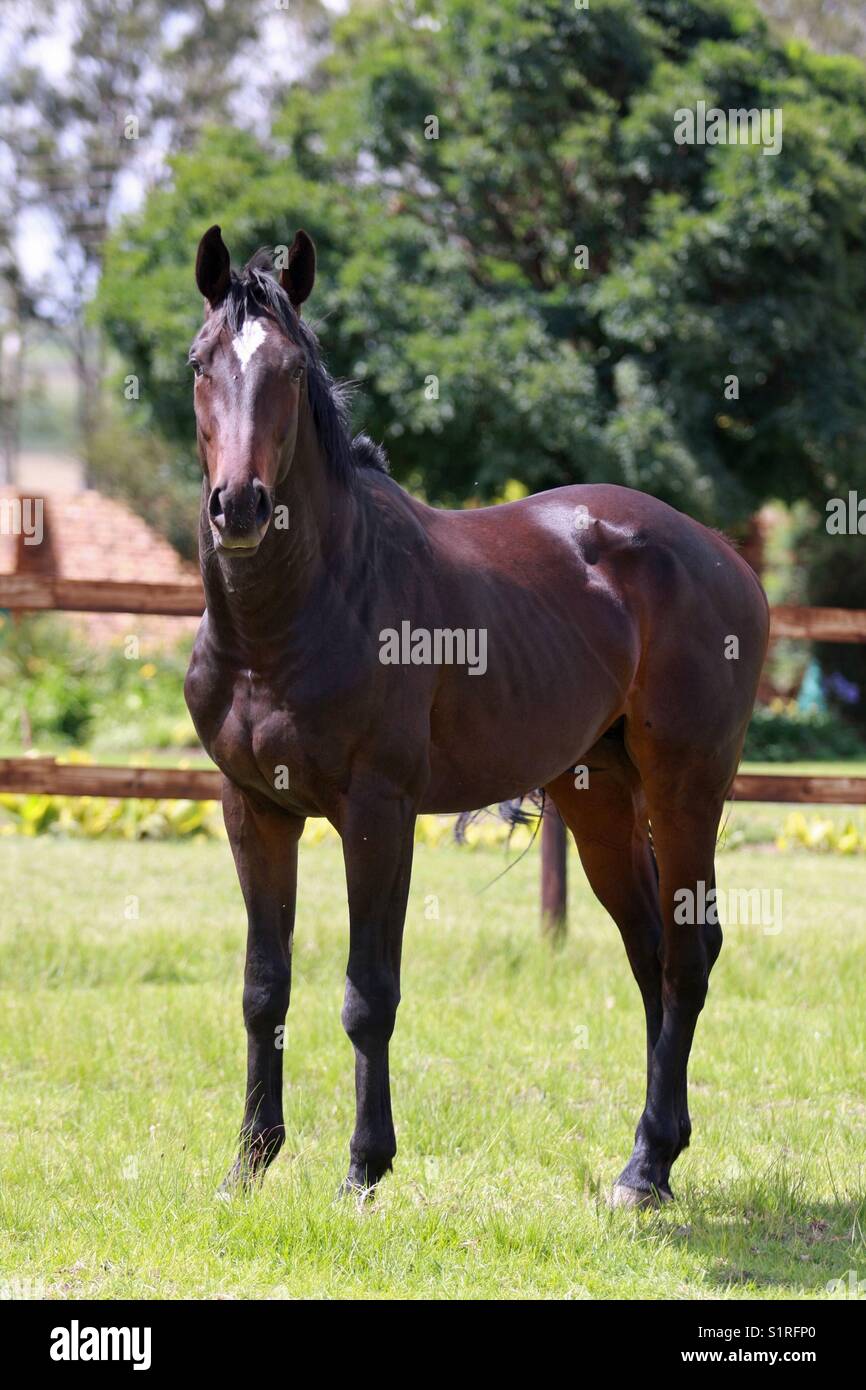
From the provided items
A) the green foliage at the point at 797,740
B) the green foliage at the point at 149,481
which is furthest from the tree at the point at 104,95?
the green foliage at the point at 797,740

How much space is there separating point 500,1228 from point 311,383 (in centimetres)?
226

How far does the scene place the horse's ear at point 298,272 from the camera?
370cm

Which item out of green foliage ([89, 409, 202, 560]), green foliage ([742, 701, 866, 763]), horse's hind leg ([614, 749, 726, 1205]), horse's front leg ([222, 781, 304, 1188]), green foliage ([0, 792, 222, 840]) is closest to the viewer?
horse's front leg ([222, 781, 304, 1188])

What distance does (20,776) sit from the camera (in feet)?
22.0

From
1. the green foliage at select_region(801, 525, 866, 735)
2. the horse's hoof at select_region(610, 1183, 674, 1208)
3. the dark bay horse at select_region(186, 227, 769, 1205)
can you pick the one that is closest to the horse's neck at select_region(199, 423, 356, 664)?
the dark bay horse at select_region(186, 227, 769, 1205)

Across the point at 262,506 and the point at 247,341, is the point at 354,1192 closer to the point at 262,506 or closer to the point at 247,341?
the point at 262,506

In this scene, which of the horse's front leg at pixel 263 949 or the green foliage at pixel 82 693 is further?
the green foliage at pixel 82 693

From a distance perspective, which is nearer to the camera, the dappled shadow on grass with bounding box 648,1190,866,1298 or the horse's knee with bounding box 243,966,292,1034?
the dappled shadow on grass with bounding box 648,1190,866,1298

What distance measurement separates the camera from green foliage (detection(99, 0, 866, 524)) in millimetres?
15758

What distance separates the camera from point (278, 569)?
11.9ft

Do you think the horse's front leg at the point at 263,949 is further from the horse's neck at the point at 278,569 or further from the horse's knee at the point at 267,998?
the horse's neck at the point at 278,569

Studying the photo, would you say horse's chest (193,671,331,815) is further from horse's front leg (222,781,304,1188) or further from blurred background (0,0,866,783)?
blurred background (0,0,866,783)

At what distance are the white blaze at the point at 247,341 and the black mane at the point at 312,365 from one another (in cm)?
3

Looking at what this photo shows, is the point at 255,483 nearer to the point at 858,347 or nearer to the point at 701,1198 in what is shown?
the point at 701,1198
